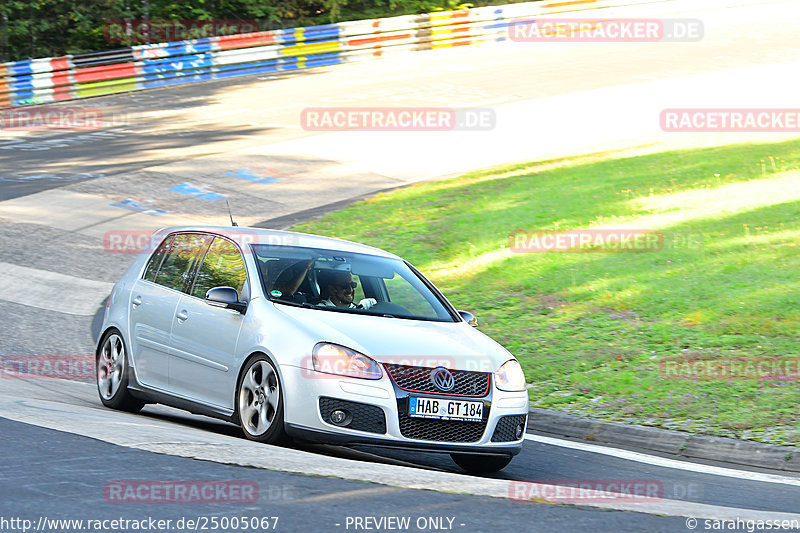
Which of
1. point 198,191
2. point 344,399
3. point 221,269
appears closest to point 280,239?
point 221,269

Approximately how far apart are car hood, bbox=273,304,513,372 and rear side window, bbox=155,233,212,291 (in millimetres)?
1270

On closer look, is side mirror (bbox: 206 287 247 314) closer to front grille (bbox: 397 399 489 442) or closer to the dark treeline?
front grille (bbox: 397 399 489 442)

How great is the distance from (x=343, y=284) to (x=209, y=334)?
106 centimetres

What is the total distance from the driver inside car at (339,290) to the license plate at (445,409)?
118 cm

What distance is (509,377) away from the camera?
7508 mm

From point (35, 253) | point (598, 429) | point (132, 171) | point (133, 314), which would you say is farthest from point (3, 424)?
point (132, 171)

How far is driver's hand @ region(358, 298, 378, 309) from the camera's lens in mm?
7964

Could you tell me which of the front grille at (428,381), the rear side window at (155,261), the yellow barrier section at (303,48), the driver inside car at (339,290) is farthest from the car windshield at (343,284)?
the yellow barrier section at (303,48)

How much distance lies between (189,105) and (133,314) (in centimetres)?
2190

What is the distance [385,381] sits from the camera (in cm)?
696

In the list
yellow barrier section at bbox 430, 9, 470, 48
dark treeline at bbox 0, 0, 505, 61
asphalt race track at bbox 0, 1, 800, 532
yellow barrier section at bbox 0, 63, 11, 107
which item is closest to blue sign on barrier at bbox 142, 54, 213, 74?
asphalt race track at bbox 0, 1, 800, 532

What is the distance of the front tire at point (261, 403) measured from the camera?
7133 millimetres

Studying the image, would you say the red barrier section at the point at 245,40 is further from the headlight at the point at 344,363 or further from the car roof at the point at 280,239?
the headlight at the point at 344,363

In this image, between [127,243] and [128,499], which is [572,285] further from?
[128,499]
